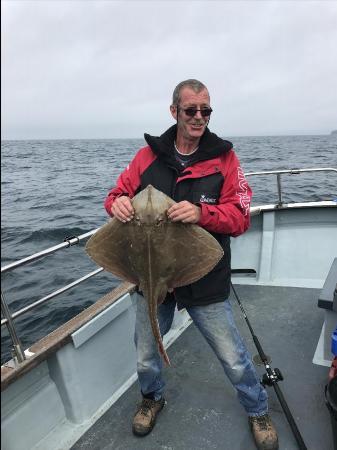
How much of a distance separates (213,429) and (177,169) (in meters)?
2.33

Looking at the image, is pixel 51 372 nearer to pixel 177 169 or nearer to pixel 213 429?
pixel 213 429

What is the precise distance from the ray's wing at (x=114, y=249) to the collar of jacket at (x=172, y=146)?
0.69m

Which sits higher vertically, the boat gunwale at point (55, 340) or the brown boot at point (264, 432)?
the boat gunwale at point (55, 340)

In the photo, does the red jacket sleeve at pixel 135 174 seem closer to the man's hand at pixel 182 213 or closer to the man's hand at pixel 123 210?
the man's hand at pixel 123 210

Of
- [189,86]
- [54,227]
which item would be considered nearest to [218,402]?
[189,86]

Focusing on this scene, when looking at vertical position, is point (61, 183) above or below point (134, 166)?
below

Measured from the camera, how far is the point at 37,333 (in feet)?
23.2

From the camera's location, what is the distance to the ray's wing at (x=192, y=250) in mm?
2693

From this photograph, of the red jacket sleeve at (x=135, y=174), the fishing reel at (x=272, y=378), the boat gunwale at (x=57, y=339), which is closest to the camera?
the boat gunwale at (x=57, y=339)

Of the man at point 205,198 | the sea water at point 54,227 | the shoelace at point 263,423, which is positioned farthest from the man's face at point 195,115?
the shoelace at point 263,423

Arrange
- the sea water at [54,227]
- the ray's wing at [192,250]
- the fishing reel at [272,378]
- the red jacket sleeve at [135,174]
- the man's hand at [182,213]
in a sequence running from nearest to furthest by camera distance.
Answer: the man's hand at [182,213], the ray's wing at [192,250], the red jacket sleeve at [135,174], the fishing reel at [272,378], the sea water at [54,227]

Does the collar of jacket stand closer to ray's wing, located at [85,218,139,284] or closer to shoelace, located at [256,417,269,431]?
ray's wing, located at [85,218,139,284]

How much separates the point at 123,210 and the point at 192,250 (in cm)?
56

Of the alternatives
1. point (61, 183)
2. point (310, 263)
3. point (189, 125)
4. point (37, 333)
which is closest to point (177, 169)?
point (189, 125)
